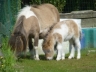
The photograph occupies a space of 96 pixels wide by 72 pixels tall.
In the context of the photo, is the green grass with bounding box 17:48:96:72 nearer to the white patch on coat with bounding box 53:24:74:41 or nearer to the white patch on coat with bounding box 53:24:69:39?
the white patch on coat with bounding box 53:24:74:41

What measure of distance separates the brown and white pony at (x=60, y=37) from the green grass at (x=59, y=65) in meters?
0.28

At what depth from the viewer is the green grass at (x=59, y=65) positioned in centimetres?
1120

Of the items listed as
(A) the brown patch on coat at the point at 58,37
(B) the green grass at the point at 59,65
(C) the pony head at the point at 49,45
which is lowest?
(B) the green grass at the point at 59,65

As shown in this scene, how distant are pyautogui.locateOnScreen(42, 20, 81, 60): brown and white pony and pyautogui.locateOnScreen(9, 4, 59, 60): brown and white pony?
486 mm

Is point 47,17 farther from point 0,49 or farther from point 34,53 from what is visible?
point 0,49

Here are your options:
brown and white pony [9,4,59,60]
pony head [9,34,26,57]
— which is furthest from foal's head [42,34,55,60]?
pony head [9,34,26,57]

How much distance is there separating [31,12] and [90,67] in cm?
319

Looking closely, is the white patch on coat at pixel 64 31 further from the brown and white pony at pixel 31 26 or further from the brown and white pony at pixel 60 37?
the brown and white pony at pixel 31 26

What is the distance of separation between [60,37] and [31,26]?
1.01 metres

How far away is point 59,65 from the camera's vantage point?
39.4 ft

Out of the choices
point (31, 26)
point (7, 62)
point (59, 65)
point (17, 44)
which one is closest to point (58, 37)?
point (31, 26)

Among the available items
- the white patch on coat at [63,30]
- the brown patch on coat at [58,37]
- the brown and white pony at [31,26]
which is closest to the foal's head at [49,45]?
the brown patch on coat at [58,37]

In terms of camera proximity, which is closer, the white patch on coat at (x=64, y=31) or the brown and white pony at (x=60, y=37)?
the brown and white pony at (x=60, y=37)

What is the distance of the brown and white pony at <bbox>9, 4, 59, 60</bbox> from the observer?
12359mm
